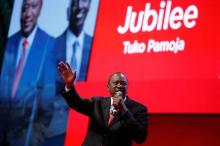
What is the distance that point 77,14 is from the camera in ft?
20.1

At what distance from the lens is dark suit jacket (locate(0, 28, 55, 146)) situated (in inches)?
242

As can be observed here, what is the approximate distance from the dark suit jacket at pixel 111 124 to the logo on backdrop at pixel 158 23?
151cm


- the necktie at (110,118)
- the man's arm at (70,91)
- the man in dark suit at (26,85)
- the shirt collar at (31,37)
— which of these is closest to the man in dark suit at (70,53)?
the man in dark suit at (26,85)

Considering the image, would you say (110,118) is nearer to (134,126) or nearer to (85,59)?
(134,126)

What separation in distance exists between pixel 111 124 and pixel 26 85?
9.99 feet

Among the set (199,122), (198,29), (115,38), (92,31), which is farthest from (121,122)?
(92,31)

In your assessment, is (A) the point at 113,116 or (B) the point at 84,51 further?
(B) the point at 84,51

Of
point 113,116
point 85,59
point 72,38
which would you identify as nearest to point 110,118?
point 113,116

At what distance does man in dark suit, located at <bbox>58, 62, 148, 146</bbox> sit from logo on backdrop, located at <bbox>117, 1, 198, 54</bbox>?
1540 millimetres

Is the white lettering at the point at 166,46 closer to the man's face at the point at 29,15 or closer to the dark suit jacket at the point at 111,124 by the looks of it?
the dark suit jacket at the point at 111,124

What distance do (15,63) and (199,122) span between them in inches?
113

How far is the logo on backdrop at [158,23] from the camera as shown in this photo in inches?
195

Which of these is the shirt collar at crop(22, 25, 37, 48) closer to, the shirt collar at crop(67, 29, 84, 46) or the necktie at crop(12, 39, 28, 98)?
the necktie at crop(12, 39, 28, 98)

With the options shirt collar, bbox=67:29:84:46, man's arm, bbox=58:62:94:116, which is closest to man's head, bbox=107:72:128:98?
man's arm, bbox=58:62:94:116
